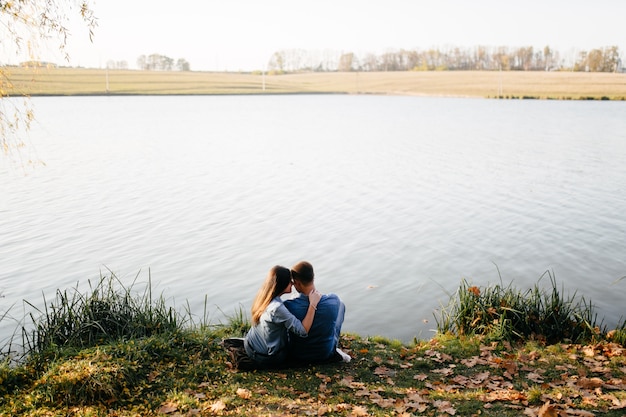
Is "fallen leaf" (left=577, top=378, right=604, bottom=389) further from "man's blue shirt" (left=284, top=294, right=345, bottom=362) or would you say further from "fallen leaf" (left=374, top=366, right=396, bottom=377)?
"man's blue shirt" (left=284, top=294, right=345, bottom=362)

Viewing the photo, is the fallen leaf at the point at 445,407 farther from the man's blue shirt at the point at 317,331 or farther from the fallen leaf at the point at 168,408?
the fallen leaf at the point at 168,408

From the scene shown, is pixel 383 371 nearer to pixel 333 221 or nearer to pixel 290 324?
pixel 290 324

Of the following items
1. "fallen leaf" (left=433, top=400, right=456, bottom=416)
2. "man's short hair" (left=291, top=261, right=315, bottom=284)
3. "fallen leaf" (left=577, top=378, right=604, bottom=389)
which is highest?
"man's short hair" (left=291, top=261, right=315, bottom=284)

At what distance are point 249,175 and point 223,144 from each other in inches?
535

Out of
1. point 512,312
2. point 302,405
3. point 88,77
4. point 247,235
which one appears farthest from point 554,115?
point 88,77

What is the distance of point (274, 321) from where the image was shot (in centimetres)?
732

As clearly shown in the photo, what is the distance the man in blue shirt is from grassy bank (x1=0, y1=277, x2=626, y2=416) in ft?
0.65

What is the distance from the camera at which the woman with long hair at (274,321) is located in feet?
24.0

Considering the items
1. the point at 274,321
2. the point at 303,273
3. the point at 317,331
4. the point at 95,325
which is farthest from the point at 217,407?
the point at 95,325

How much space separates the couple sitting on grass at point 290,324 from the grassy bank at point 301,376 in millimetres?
199

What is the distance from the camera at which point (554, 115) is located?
60188 mm

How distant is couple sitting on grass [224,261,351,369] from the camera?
735 cm

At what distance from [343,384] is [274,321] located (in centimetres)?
113

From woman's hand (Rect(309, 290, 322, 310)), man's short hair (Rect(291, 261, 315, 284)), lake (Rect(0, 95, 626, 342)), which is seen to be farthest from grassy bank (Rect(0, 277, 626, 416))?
lake (Rect(0, 95, 626, 342))
